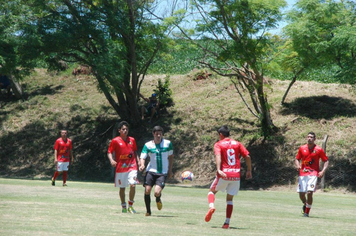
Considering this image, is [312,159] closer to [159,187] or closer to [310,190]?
[310,190]

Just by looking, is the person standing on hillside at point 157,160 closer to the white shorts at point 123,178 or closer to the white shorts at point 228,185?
the white shorts at point 123,178

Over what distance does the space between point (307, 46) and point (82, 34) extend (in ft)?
38.1

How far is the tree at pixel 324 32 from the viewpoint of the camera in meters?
24.1

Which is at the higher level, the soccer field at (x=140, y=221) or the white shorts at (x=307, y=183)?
the white shorts at (x=307, y=183)

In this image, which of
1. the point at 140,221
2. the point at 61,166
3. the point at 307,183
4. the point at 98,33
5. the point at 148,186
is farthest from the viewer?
the point at 98,33

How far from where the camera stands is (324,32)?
25328 mm

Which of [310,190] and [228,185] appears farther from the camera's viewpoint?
[310,190]

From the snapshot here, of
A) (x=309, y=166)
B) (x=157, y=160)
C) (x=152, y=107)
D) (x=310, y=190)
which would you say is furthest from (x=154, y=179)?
(x=152, y=107)

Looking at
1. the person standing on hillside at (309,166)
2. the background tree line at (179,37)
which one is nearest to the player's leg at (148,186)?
the person standing on hillside at (309,166)

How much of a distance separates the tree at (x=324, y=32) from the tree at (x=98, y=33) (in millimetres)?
7217

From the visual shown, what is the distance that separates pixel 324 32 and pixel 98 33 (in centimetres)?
1162

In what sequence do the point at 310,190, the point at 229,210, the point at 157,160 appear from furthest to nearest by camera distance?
the point at 310,190 → the point at 157,160 → the point at 229,210

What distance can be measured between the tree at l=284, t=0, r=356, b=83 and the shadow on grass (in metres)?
4.83

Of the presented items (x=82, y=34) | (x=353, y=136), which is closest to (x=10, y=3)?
(x=82, y=34)
